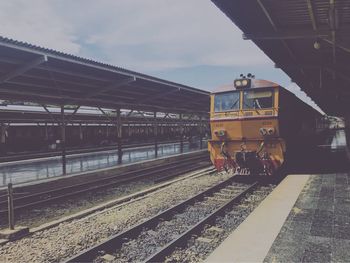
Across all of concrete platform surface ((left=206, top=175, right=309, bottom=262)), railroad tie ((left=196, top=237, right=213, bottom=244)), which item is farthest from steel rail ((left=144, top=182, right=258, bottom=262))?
concrete platform surface ((left=206, top=175, right=309, bottom=262))

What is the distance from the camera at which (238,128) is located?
36.8ft

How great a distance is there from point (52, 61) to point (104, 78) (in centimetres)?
293

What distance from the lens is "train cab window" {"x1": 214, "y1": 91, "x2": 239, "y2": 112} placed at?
1158cm

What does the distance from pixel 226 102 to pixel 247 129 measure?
53.4 inches

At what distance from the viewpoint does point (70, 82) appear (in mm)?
12617

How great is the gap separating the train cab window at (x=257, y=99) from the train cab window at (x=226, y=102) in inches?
12.7

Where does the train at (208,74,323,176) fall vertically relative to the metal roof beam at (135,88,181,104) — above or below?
below

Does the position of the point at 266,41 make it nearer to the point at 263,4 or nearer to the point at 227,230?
the point at 263,4

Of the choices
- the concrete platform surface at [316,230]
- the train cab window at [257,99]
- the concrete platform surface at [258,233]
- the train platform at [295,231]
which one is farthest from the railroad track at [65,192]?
the concrete platform surface at [316,230]

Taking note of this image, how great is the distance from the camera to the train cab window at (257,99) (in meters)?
11.0

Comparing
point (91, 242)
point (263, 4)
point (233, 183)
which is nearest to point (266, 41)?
point (263, 4)

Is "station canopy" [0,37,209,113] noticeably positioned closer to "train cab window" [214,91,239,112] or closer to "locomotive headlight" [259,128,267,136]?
"train cab window" [214,91,239,112]

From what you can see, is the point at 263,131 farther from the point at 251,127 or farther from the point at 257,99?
the point at 257,99

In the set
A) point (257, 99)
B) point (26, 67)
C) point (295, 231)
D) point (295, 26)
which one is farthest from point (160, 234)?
point (26, 67)
